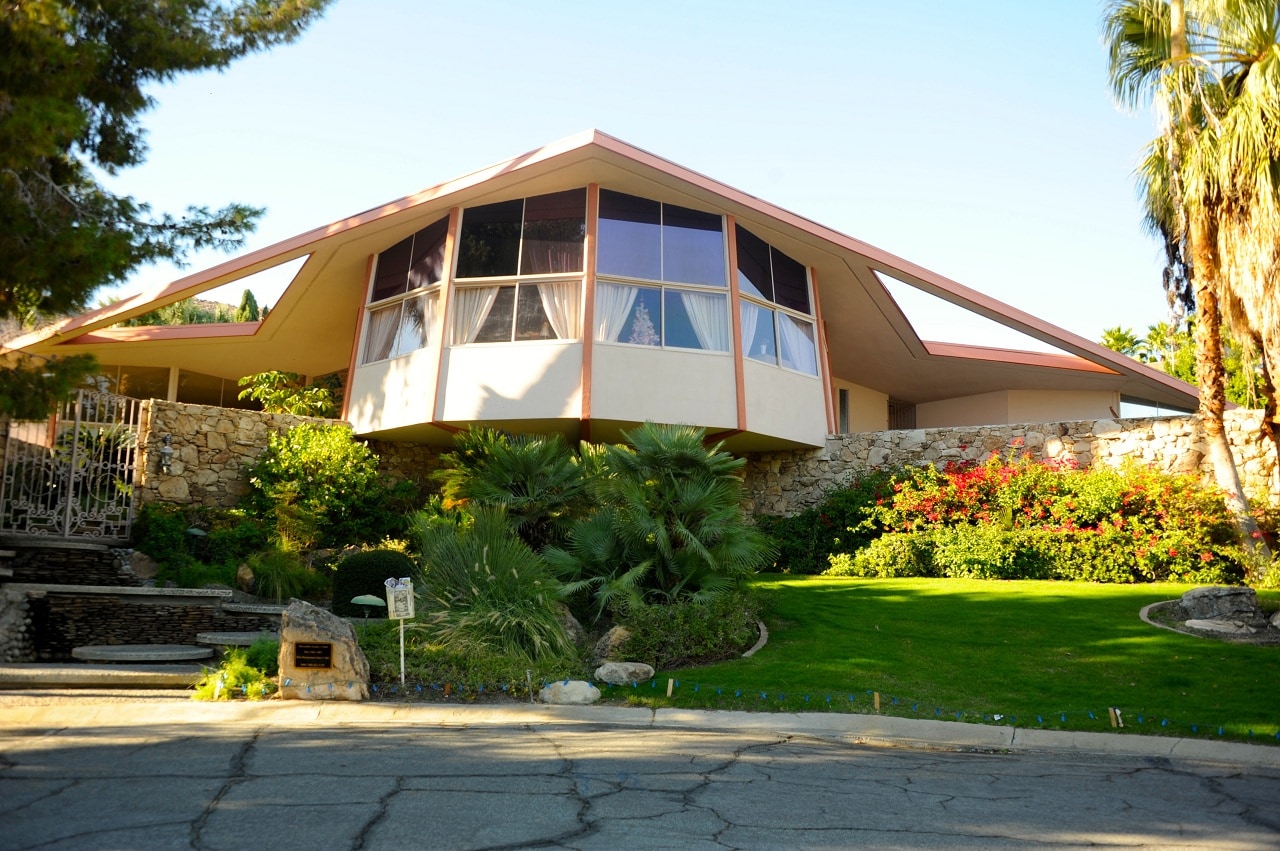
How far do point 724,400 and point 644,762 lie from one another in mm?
10301

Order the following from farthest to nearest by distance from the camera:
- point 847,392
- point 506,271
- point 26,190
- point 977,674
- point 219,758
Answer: point 847,392 → point 506,271 → point 977,674 → point 26,190 → point 219,758

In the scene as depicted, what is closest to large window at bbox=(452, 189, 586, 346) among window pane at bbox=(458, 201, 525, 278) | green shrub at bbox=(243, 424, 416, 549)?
window pane at bbox=(458, 201, 525, 278)

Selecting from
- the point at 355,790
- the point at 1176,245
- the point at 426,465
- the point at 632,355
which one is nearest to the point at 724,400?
the point at 632,355

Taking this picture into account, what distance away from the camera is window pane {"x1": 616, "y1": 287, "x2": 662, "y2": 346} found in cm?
1606

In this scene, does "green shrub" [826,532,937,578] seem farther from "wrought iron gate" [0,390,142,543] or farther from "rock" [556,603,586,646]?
"wrought iron gate" [0,390,142,543]

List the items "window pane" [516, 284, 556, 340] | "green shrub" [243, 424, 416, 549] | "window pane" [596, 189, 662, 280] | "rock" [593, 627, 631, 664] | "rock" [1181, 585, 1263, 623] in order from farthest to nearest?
"window pane" [596, 189, 662, 280] → "window pane" [516, 284, 556, 340] → "green shrub" [243, 424, 416, 549] → "rock" [1181, 585, 1263, 623] → "rock" [593, 627, 631, 664]

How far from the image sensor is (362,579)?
11758 mm

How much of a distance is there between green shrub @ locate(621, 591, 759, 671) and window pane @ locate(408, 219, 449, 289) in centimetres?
849

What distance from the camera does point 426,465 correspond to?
60.5 feet

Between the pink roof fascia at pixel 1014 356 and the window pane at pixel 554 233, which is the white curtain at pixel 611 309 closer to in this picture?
the window pane at pixel 554 233

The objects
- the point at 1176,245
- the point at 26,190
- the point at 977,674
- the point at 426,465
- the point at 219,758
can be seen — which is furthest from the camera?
the point at 426,465

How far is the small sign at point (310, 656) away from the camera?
854 centimetres

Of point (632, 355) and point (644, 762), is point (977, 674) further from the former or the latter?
point (632, 355)

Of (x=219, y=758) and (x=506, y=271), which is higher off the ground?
(x=506, y=271)
